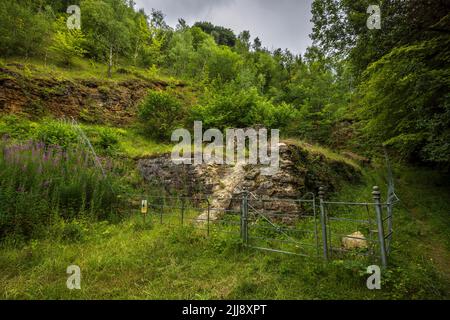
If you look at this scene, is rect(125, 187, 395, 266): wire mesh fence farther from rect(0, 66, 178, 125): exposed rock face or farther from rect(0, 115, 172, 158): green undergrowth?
rect(0, 66, 178, 125): exposed rock face

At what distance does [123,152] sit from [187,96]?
404 inches

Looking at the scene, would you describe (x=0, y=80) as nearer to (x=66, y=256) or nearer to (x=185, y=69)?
(x=66, y=256)

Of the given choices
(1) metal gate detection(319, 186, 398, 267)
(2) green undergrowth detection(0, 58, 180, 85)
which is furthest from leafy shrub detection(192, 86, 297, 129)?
(2) green undergrowth detection(0, 58, 180, 85)

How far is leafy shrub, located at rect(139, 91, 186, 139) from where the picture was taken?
14383mm

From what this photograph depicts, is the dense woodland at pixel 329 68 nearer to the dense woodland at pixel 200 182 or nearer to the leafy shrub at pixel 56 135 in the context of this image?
the dense woodland at pixel 200 182

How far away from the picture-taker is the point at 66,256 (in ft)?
16.4

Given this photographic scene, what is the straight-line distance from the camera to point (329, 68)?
13133 mm

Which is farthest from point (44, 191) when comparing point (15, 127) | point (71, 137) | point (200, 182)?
point (15, 127)

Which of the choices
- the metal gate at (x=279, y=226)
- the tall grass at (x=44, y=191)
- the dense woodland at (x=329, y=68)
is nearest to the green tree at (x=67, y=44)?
the dense woodland at (x=329, y=68)

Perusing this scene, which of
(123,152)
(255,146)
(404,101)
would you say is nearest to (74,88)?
(123,152)

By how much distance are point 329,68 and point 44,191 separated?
13914 mm

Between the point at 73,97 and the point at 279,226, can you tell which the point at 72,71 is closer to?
the point at 73,97
